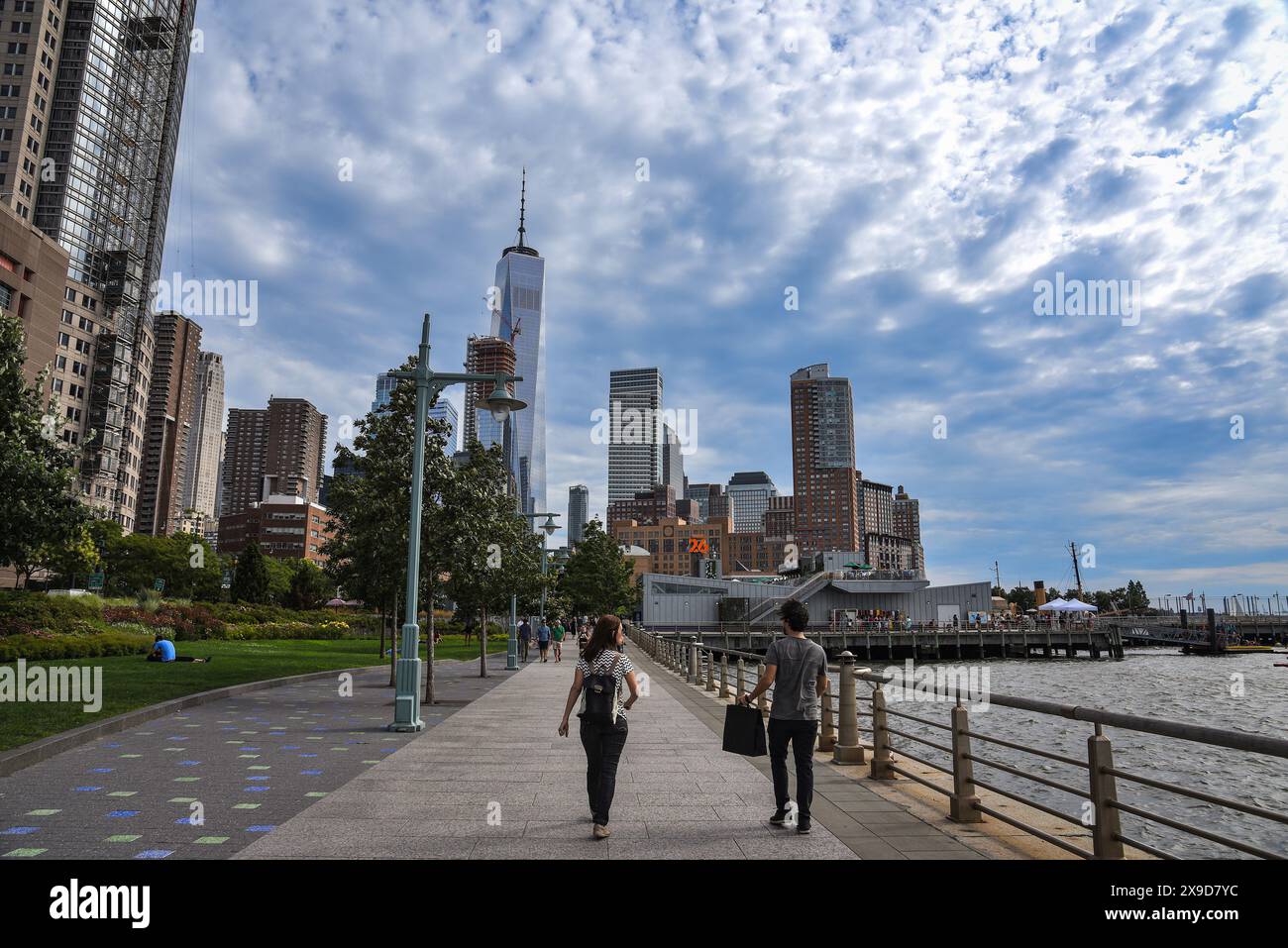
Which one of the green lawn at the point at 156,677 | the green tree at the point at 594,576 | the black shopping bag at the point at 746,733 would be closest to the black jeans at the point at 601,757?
the black shopping bag at the point at 746,733

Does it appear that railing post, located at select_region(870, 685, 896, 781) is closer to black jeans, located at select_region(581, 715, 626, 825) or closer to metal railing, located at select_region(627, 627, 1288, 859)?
metal railing, located at select_region(627, 627, 1288, 859)

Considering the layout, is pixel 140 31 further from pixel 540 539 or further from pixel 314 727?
pixel 314 727

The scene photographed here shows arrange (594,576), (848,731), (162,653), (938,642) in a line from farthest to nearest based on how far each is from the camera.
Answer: (938,642)
(594,576)
(162,653)
(848,731)

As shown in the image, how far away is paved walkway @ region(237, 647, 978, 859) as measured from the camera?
6461mm

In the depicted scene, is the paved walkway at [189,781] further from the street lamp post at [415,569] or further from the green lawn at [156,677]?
the green lawn at [156,677]

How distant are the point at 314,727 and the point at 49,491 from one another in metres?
10.4

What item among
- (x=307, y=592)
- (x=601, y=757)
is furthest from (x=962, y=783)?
(x=307, y=592)

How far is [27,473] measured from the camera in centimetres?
1834

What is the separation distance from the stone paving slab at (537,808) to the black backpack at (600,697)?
0.97m

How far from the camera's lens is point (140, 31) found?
348ft

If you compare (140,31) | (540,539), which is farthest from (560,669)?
(140,31)

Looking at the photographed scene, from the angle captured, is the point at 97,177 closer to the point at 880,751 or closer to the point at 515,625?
the point at 515,625

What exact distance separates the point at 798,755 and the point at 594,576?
6104 centimetres
